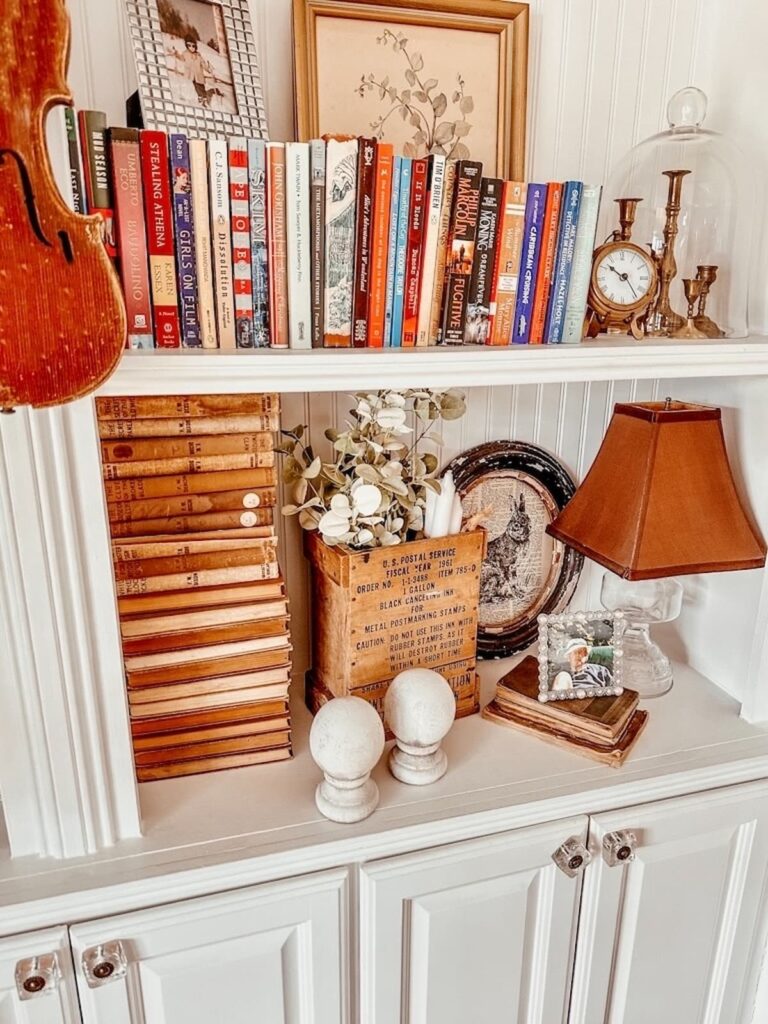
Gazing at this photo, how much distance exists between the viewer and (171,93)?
933mm

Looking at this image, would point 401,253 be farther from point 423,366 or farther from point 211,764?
point 211,764

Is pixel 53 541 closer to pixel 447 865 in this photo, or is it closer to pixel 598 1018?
pixel 447 865

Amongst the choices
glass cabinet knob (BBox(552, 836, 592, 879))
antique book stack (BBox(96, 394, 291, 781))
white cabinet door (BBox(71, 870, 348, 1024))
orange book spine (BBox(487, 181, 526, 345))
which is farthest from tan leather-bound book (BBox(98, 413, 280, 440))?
glass cabinet knob (BBox(552, 836, 592, 879))

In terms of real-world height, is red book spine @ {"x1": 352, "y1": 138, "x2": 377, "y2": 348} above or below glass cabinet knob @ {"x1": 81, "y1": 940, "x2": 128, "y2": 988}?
above

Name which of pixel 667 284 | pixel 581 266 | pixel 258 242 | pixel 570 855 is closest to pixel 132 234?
pixel 258 242

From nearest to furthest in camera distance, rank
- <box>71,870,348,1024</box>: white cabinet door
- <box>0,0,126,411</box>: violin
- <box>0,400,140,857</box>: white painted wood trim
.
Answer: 1. <box>0,0,126,411</box>: violin
2. <box>0,400,140,857</box>: white painted wood trim
3. <box>71,870,348,1024</box>: white cabinet door

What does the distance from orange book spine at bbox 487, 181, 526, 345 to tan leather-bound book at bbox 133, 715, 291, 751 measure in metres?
0.62

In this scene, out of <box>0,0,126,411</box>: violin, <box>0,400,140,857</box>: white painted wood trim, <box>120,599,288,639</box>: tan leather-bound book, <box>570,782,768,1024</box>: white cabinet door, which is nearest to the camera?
<box>0,0,126,411</box>: violin

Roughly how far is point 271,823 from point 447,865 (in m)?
0.24

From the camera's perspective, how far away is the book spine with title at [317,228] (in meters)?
0.89

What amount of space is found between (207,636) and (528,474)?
0.65 m

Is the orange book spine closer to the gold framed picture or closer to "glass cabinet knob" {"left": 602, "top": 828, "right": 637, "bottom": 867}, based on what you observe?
the gold framed picture

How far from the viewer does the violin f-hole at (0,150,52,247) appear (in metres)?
0.63

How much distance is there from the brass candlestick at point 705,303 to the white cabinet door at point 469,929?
75 cm
